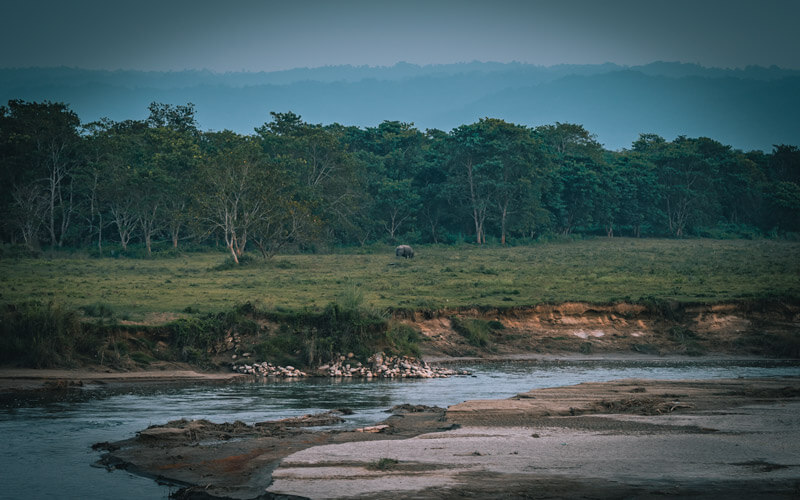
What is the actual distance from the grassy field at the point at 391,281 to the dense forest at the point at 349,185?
6.71 m

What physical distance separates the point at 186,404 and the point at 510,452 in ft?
34.9

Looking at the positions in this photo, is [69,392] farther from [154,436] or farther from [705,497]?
[705,497]

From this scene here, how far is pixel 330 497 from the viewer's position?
424 inches

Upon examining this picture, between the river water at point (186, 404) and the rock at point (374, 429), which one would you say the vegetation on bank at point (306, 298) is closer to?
the river water at point (186, 404)

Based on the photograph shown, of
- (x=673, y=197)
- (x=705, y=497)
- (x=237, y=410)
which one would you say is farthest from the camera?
(x=673, y=197)

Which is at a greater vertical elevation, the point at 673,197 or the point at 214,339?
the point at 673,197

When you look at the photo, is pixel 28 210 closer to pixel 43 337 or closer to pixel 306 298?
pixel 306 298

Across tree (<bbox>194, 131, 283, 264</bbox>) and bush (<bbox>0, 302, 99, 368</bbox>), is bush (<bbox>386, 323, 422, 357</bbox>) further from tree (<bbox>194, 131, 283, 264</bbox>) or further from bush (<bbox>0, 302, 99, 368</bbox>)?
tree (<bbox>194, 131, 283, 264</bbox>)

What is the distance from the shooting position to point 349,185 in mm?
80938

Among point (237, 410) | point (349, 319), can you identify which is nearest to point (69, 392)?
point (237, 410)

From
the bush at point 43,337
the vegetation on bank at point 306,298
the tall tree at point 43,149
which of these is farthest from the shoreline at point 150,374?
the tall tree at point 43,149

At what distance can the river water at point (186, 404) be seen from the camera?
13367 millimetres

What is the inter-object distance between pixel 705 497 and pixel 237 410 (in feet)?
40.7

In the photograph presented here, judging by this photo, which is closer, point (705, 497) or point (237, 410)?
point (705, 497)
